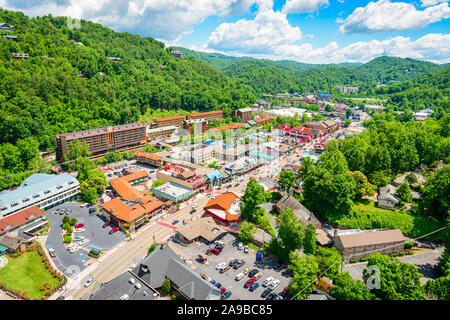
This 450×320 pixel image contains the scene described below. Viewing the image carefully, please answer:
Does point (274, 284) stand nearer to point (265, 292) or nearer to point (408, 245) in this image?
point (265, 292)

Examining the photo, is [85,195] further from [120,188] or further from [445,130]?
[445,130]

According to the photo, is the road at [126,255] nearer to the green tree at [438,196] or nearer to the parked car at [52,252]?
the parked car at [52,252]

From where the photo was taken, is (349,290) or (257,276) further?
(257,276)

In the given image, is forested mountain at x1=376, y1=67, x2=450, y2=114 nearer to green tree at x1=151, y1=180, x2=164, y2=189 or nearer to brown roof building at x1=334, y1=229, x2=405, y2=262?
brown roof building at x1=334, y1=229, x2=405, y2=262

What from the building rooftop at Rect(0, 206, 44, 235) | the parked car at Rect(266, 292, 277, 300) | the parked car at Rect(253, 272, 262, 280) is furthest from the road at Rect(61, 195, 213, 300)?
the parked car at Rect(266, 292, 277, 300)

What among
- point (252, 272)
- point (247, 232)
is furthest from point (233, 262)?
point (247, 232)
